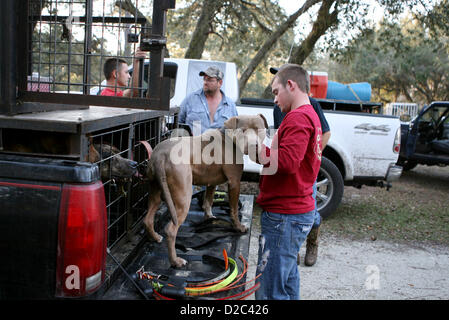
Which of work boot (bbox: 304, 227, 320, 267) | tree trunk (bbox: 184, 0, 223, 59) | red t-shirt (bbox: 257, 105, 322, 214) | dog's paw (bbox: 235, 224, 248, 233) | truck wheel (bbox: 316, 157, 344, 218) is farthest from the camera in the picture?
tree trunk (bbox: 184, 0, 223, 59)

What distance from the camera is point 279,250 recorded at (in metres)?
2.71

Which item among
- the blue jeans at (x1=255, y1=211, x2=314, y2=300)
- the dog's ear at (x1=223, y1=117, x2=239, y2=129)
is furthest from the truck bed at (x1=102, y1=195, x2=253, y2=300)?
the dog's ear at (x1=223, y1=117, x2=239, y2=129)

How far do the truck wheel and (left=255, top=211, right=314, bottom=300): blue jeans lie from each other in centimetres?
385

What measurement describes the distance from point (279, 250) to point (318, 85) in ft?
18.7

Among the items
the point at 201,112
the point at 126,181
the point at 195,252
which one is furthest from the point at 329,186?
the point at 126,181

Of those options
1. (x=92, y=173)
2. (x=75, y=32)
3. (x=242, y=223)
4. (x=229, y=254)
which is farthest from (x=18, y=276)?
(x=75, y=32)

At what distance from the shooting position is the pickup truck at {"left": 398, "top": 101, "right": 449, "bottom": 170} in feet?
34.1

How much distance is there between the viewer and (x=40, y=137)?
2.06 m

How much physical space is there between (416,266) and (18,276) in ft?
16.3

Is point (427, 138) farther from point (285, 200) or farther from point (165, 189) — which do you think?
point (165, 189)

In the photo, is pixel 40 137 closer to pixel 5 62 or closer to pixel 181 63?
pixel 5 62

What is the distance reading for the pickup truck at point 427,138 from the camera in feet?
34.1

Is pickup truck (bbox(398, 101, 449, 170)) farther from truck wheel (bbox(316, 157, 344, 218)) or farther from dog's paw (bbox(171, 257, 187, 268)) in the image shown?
dog's paw (bbox(171, 257, 187, 268))

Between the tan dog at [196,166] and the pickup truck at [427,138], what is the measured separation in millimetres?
7859
